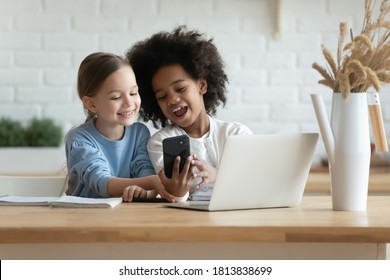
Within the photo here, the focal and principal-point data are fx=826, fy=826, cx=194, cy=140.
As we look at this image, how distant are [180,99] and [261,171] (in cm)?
79

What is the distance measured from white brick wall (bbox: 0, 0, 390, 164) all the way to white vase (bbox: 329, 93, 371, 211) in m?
2.17

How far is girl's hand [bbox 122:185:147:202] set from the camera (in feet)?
7.25

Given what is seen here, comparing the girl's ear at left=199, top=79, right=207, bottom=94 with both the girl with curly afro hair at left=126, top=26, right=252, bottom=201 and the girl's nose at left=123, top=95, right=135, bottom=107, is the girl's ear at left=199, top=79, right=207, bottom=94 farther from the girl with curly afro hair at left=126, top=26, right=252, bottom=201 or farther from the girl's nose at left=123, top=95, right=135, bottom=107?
the girl's nose at left=123, top=95, right=135, bottom=107

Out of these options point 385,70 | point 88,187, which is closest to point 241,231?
point 385,70

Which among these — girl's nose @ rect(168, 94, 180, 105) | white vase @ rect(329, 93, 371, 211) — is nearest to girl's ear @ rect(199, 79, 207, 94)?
girl's nose @ rect(168, 94, 180, 105)

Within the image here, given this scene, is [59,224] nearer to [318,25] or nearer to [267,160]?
[267,160]

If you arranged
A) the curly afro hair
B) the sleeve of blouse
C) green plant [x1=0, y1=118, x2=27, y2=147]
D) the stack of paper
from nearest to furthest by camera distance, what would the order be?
the stack of paper, the sleeve of blouse, the curly afro hair, green plant [x1=0, y1=118, x2=27, y2=147]

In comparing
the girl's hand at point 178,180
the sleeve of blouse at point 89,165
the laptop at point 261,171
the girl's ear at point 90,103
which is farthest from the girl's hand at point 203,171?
the girl's ear at point 90,103

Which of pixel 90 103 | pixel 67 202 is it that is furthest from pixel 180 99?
pixel 67 202

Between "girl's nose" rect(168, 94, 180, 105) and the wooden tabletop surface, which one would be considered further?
"girl's nose" rect(168, 94, 180, 105)

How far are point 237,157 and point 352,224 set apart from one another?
34cm

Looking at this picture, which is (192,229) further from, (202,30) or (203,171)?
(202,30)

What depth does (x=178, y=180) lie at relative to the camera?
7.06ft

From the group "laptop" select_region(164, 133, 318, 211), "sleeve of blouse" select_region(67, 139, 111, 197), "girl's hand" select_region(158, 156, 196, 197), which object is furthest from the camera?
"sleeve of blouse" select_region(67, 139, 111, 197)
